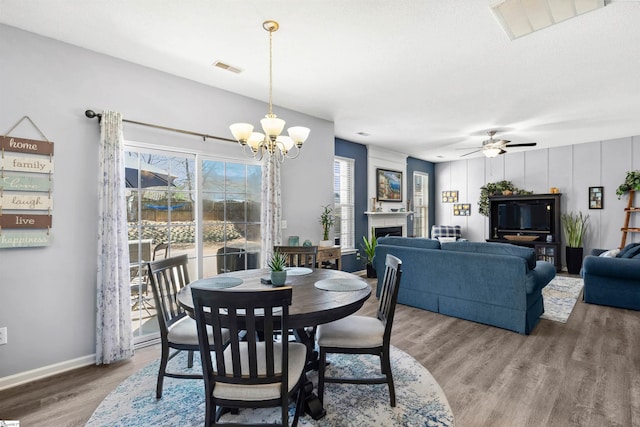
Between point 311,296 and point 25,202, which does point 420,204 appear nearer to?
point 311,296

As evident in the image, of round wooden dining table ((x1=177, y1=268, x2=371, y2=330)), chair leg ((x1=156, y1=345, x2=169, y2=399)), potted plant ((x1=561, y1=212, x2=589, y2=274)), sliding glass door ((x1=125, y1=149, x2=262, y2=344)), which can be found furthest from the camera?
potted plant ((x1=561, y1=212, x2=589, y2=274))

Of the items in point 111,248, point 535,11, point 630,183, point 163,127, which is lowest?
point 111,248

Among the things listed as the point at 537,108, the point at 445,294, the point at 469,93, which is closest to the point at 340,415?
the point at 445,294

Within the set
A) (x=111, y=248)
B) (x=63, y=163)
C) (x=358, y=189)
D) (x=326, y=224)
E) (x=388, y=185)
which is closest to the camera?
(x=63, y=163)

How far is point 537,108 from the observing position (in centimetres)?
435

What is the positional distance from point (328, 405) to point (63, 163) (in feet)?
9.72

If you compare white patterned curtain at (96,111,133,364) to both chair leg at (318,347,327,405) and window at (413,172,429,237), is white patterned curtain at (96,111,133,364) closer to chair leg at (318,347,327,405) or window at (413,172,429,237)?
chair leg at (318,347,327,405)

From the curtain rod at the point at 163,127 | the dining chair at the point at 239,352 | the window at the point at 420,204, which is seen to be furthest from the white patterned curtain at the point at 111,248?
the window at the point at 420,204

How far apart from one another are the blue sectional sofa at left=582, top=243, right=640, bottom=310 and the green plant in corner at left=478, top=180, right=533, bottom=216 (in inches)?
134

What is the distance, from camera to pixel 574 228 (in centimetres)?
672

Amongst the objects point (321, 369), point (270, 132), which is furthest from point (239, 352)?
point (270, 132)

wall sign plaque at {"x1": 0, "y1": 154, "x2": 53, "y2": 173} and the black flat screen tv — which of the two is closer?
wall sign plaque at {"x1": 0, "y1": 154, "x2": 53, "y2": 173}

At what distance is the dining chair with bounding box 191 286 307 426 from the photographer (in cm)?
153

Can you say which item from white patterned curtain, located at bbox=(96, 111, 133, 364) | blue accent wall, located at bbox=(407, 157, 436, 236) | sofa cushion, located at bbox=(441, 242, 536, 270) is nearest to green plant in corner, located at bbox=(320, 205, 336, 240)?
sofa cushion, located at bbox=(441, 242, 536, 270)
